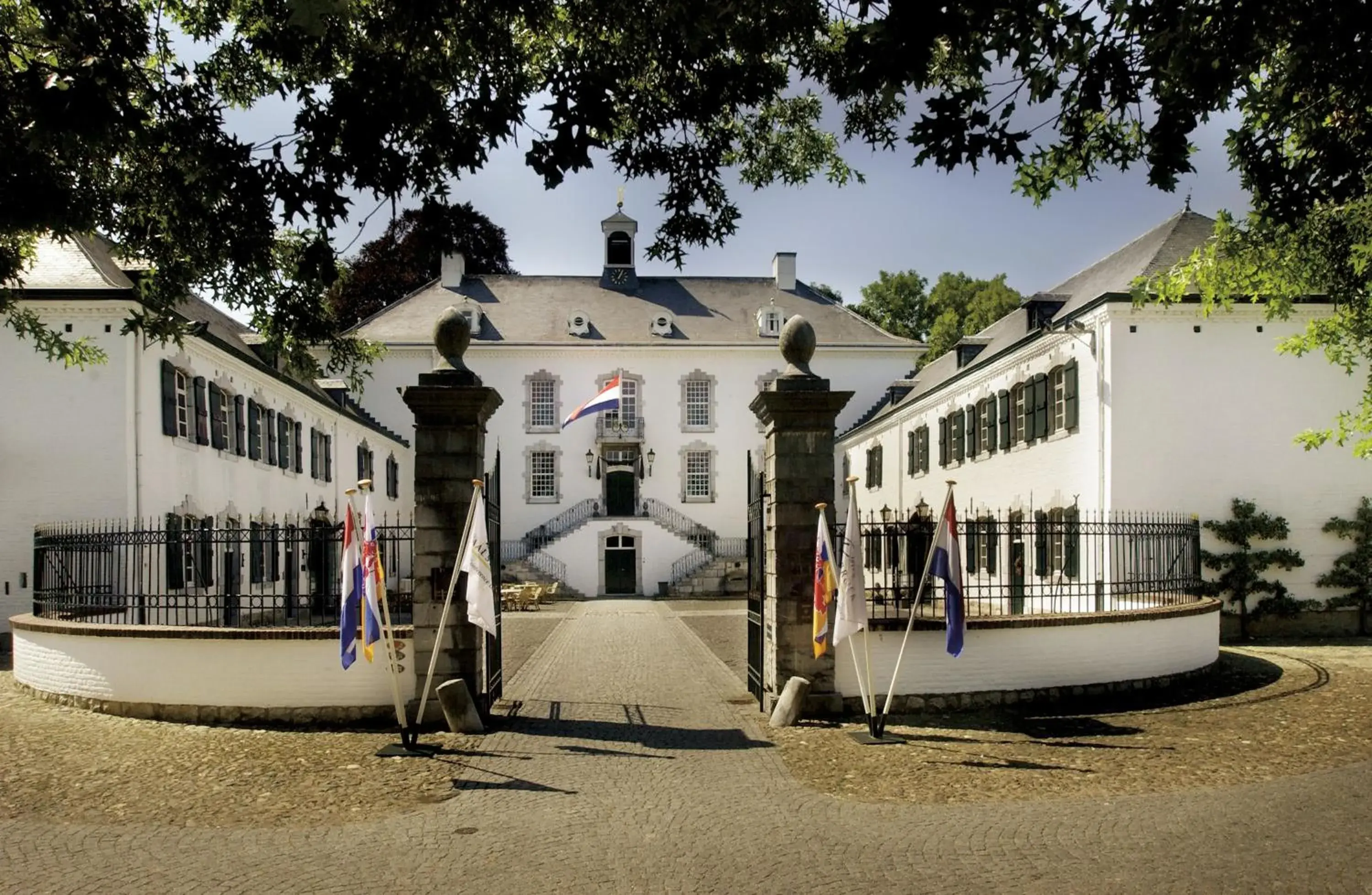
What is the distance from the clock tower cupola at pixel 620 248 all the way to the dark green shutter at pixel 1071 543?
28.6 meters

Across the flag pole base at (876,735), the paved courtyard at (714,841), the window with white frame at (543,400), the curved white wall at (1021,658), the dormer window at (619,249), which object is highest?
the dormer window at (619,249)

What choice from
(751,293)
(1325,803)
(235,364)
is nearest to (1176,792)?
(1325,803)

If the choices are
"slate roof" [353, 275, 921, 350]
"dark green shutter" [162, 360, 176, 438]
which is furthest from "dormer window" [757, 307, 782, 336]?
"dark green shutter" [162, 360, 176, 438]

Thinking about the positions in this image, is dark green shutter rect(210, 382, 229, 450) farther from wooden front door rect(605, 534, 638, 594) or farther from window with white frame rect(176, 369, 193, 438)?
wooden front door rect(605, 534, 638, 594)

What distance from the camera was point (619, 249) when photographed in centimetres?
4756

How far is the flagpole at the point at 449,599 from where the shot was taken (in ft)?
32.0

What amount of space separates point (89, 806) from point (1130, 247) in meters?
22.4

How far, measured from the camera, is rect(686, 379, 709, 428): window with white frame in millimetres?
42312

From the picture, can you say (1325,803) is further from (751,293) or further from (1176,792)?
(751,293)

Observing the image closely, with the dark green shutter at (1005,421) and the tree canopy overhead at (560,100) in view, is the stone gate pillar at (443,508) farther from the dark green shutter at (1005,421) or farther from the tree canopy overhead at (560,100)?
the dark green shutter at (1005,421)

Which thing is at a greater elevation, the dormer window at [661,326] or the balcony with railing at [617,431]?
the dormer window at [661,326]

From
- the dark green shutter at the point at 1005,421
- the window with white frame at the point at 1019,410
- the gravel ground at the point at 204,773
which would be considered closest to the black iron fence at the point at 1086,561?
the window with white frame at the point at 1019,410

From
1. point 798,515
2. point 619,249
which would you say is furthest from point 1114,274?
point 619,249

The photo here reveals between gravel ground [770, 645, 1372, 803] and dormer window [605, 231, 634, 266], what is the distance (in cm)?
3777
